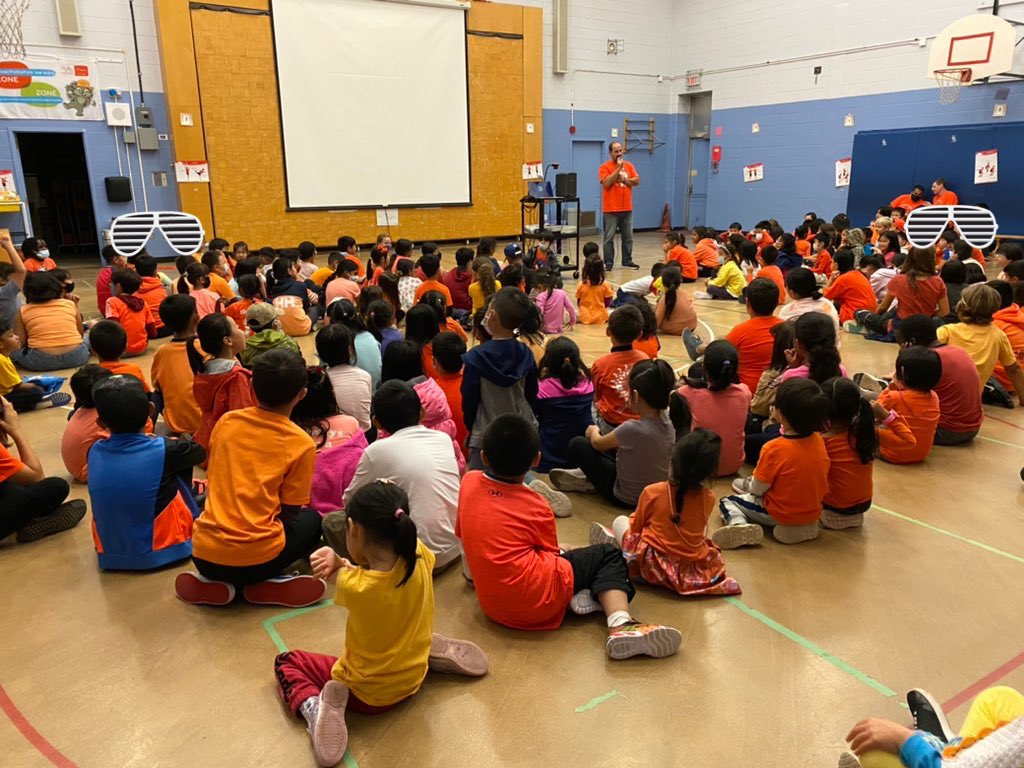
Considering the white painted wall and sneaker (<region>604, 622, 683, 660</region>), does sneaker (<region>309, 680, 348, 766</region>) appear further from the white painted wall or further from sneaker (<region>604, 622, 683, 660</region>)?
the white painted wall

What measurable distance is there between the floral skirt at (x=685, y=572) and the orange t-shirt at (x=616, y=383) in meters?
1.11

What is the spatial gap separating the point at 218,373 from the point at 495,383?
1.39 metres

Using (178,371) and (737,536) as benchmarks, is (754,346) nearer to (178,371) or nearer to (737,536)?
(737,536)

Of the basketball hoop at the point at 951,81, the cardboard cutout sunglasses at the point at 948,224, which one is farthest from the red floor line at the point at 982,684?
the basketball hoop at the point at 951,81

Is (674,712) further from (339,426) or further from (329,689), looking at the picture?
(339,426)

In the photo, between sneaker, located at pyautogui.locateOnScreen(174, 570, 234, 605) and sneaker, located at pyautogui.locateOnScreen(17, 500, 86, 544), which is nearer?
sneaker, located at pyautogui.locateOnScreen(174, 570, 234, 605)

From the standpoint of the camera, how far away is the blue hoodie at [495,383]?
3303mm

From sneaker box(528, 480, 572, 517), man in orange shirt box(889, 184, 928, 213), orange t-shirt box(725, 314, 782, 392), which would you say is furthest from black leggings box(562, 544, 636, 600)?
man in orange shirt box(889, 184, 928, 213)

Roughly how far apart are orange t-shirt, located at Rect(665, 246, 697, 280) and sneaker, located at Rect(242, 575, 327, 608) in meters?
7.63

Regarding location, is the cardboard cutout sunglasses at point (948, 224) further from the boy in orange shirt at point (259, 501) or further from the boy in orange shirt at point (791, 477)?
the boy in orange shirt at point (259, 501)

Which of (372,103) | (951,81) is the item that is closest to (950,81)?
(951,81)

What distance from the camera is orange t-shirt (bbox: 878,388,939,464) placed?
3.80m

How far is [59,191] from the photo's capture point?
509 inches

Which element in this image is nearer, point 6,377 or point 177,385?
point 177,385
